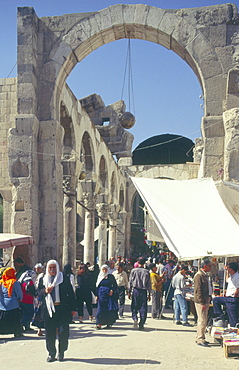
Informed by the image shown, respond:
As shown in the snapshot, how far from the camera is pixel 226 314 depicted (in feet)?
→ 21.2

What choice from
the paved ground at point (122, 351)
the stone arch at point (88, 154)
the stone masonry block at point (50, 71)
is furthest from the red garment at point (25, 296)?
the stone arch at point (88, 154)

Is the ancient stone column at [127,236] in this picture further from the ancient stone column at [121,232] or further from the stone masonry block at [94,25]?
the stone masonry block at [94,25]

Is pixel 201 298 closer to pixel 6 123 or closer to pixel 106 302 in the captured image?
pixel 106 302

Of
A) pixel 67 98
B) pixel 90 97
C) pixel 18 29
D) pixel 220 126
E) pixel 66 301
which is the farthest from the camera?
pixel 90 97

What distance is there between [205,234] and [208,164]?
3.57 metres

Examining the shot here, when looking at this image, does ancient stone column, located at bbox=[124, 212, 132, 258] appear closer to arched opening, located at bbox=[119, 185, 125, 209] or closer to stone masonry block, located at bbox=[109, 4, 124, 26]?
arched opening, located at bbox=[119, 185, 125, 209]

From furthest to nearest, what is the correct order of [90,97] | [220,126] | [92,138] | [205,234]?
1. [90,97]
2. [92,138]
3. [220,126]
4. [205,234]

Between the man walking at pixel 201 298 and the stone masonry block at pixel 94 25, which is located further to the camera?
the stone masonry block at pixel 94 25

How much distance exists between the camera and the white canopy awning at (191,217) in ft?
19.7

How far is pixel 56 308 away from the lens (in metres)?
5.04

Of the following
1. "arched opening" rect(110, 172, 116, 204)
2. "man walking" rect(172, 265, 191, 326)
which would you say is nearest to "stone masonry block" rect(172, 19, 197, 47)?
"man walking" rect(172, 265, 191, 326)

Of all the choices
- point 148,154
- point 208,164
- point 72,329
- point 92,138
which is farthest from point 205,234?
point 148,154

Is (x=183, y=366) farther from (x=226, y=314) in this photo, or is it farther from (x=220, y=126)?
(x=220, y=126)

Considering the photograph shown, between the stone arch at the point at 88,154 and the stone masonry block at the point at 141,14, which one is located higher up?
the stone masonry block at the point at 141,14
